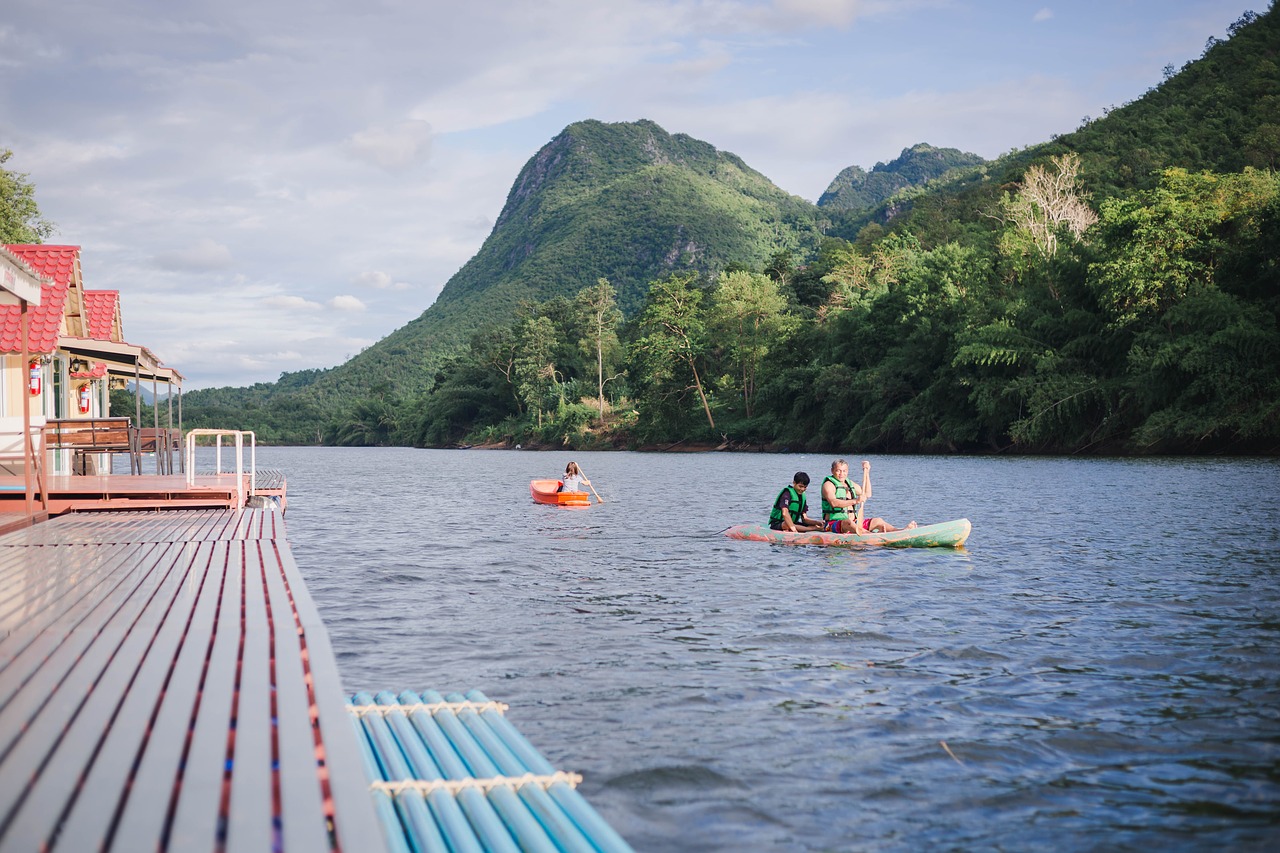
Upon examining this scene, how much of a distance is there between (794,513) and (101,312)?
897 inches

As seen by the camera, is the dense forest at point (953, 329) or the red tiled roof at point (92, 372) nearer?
the red tiled roof at point (92, 372)

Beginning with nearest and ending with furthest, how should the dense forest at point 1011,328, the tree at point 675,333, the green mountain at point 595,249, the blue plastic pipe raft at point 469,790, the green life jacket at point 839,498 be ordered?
1. the blue plastic pipe raft at point 469,790
2. the green life jacket at point 839,498
3. the dense forest at point 1011,328
4. the tree at point 675,333
5. the green mountain at point 595,249

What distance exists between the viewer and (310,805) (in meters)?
3.25

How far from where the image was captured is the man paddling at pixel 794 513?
18578mm

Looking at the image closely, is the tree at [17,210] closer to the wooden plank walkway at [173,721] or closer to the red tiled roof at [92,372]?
the red tiled roof at [92,372]

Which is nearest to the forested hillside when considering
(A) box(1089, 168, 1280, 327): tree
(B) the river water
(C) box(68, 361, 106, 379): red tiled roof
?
(A) box(1089, 168, 1280, 327): tree

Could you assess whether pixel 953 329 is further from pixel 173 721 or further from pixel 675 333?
pixel 173 721

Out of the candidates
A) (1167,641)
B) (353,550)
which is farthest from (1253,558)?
(353,550)

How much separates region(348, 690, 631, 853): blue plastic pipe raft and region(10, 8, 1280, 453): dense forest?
42277mm

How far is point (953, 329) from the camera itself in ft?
195

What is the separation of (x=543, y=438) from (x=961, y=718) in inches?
3540

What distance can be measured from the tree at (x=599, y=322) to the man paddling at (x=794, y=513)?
76507mm

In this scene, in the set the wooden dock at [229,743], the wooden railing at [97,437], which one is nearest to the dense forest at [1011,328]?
the wooden railing at [97,437]

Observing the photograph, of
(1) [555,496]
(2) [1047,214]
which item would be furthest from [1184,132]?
(1) [555,496]
